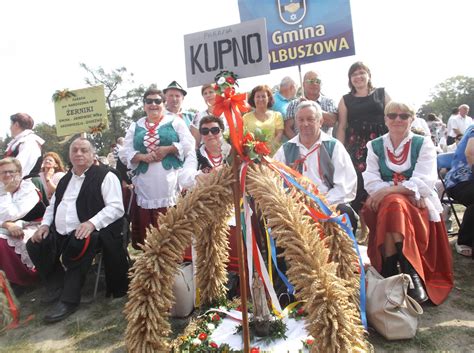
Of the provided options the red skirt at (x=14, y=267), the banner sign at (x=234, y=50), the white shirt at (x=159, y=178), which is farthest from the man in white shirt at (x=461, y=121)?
the red skirt at (x=14, y=267)

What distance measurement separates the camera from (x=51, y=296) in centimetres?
399

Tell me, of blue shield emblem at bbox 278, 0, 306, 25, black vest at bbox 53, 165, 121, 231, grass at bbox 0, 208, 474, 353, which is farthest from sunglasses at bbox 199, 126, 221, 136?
blue shield emblem at bbox 278, 0, 306, 25

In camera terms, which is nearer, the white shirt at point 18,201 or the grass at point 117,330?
the grass at point 117,330

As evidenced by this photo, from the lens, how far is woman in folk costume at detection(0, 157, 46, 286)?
4332 millimetres

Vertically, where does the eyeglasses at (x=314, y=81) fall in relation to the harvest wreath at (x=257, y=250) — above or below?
above

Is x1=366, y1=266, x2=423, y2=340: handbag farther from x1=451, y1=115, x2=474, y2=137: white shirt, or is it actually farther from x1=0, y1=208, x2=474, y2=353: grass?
x1=451, y1=115, x2=474, y2=137: white shirt

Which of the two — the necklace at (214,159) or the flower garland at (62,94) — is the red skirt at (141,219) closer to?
the necklace at (214,159)

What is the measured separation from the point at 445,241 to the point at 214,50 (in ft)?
9.02

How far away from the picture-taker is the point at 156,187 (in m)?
4.32

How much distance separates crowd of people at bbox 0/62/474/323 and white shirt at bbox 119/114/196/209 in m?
0.01

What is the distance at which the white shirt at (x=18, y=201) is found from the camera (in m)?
4.37

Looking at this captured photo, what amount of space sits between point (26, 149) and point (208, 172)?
3.23 metres

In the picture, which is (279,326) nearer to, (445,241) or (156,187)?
(445,241)

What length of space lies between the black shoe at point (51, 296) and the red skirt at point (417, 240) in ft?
11.1
